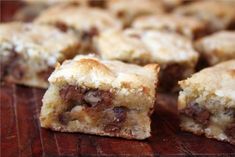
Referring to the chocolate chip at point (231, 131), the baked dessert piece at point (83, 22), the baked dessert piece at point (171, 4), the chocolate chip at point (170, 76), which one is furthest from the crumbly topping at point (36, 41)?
the baked dessert piece at point (171, 4)

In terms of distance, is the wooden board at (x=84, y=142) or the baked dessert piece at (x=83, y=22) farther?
the baked dessert piece at (x=83, y=22)

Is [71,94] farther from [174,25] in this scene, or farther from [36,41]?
[174,25]

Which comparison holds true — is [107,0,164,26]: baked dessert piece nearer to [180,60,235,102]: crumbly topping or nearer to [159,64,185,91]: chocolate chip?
[159,64,185,91]: chocolate chip

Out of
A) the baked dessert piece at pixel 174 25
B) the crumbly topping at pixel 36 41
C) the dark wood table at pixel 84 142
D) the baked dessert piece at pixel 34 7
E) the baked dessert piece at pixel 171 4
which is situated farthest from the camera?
the baked dessert piece at pixel 171 4

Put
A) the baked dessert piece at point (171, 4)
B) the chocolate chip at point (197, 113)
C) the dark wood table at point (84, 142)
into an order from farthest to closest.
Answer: the baked dessert piece at point (171, 4) → the chocolate chip at point (197, 113) → the dark wood table at point (84, 142)

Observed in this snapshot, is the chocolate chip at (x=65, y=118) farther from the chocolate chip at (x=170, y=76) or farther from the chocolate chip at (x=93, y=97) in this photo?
the chocolate chip at (x=170, y=76)

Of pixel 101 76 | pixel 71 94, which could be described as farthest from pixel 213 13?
pixel 71 94
